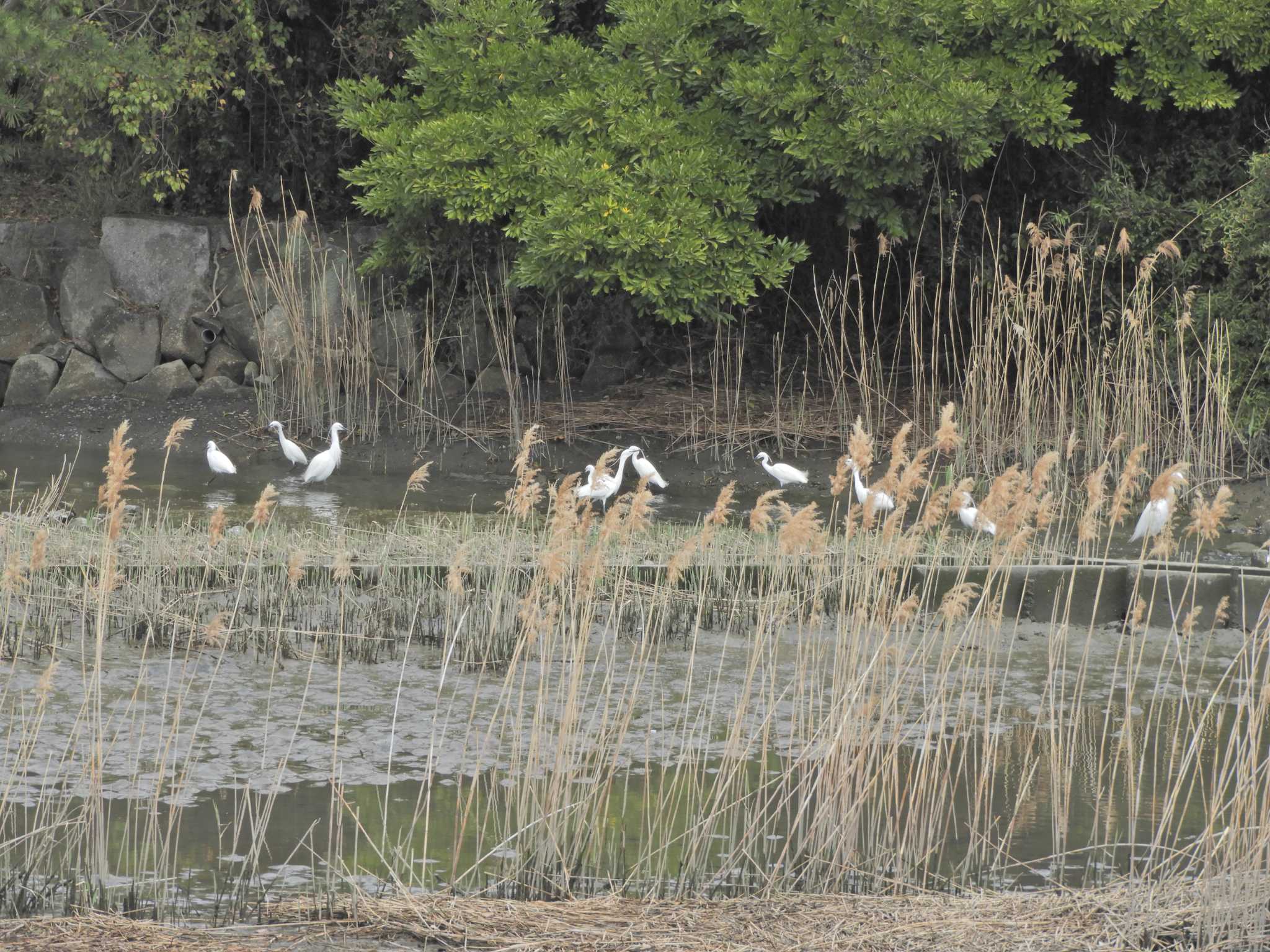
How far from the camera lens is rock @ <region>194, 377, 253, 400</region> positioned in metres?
12.7

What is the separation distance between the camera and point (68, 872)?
3.67 meters

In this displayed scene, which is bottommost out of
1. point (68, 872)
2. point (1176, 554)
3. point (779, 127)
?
point (68, 872)

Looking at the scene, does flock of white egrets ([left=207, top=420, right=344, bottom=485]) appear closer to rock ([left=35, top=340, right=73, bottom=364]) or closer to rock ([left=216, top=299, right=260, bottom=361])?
rock ([left=216, top=299, right=260, bottom=361])

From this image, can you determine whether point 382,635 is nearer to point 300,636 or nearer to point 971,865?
point 300,636

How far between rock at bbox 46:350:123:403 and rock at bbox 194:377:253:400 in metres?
0.70

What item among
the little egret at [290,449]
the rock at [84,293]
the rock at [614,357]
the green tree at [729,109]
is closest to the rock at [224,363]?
the rock at [84,293]

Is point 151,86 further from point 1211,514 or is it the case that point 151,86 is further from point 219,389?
point 1211,514

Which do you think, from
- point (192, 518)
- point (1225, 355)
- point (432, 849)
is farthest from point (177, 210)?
point (432, 849)

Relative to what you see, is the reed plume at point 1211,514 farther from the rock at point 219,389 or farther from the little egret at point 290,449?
the rock at point 219,389

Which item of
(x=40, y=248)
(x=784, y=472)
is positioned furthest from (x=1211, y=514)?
(x=40, y=248)

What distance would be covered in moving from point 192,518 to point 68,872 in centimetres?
A: 544

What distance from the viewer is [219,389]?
12766mm

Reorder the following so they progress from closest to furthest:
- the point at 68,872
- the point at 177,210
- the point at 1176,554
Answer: the point at 68,872 → the point at 1176,554 → the point at 177,210

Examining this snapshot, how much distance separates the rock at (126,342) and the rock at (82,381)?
0.25 feet
